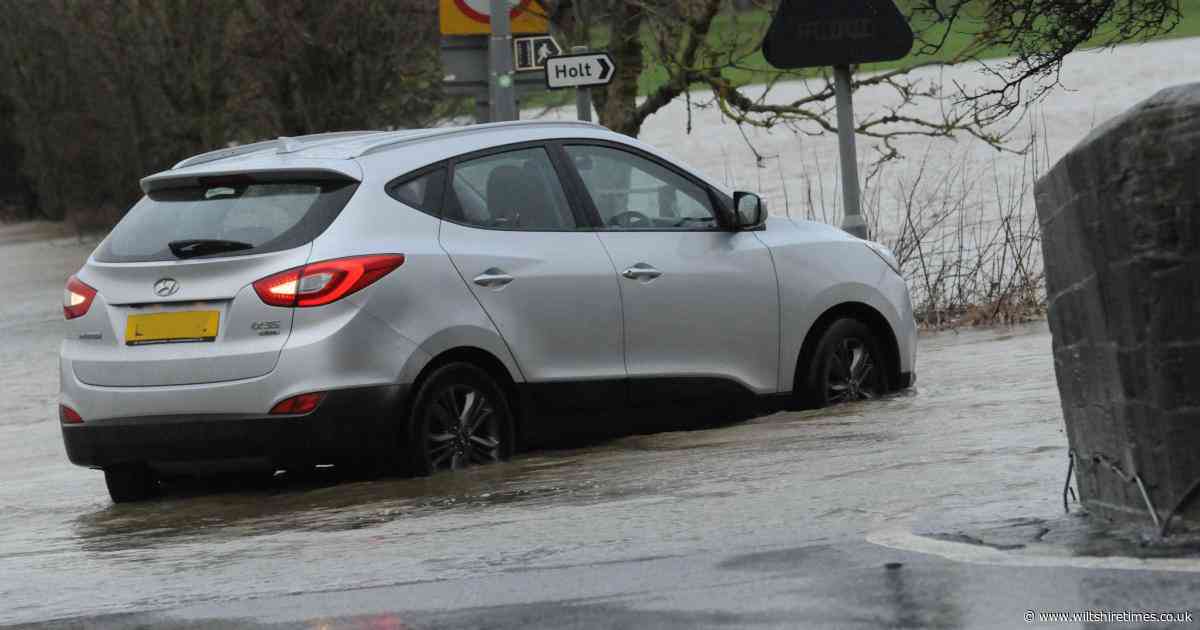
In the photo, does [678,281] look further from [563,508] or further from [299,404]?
[563,508]

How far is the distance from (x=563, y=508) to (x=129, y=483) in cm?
253

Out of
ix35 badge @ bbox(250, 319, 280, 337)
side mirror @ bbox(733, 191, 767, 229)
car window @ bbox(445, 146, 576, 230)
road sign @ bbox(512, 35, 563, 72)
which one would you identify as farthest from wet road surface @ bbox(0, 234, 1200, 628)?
road sign @ bbox(512, 35, 563, 72)

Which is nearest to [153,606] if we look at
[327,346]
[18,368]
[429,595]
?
[429,595]

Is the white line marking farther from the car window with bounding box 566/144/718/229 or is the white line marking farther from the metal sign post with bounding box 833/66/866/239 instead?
the metal sign post with bounding box 833/66/866/239

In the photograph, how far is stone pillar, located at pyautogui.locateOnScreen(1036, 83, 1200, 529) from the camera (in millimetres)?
5574

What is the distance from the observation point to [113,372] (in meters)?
8.97

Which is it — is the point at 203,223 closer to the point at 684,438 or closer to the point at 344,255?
the point at 344,255

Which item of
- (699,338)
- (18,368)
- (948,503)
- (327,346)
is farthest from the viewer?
A: (18,368)

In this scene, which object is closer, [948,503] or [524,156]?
[948,503]

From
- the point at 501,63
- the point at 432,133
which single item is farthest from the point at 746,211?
the point at 501,63

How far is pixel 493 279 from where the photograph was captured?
917 cm

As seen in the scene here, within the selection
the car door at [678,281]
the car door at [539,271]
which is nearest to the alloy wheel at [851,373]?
the car door at [678,281]

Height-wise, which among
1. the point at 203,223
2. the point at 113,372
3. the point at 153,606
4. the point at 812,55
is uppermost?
the point at 812,55

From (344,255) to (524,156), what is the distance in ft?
4.43
